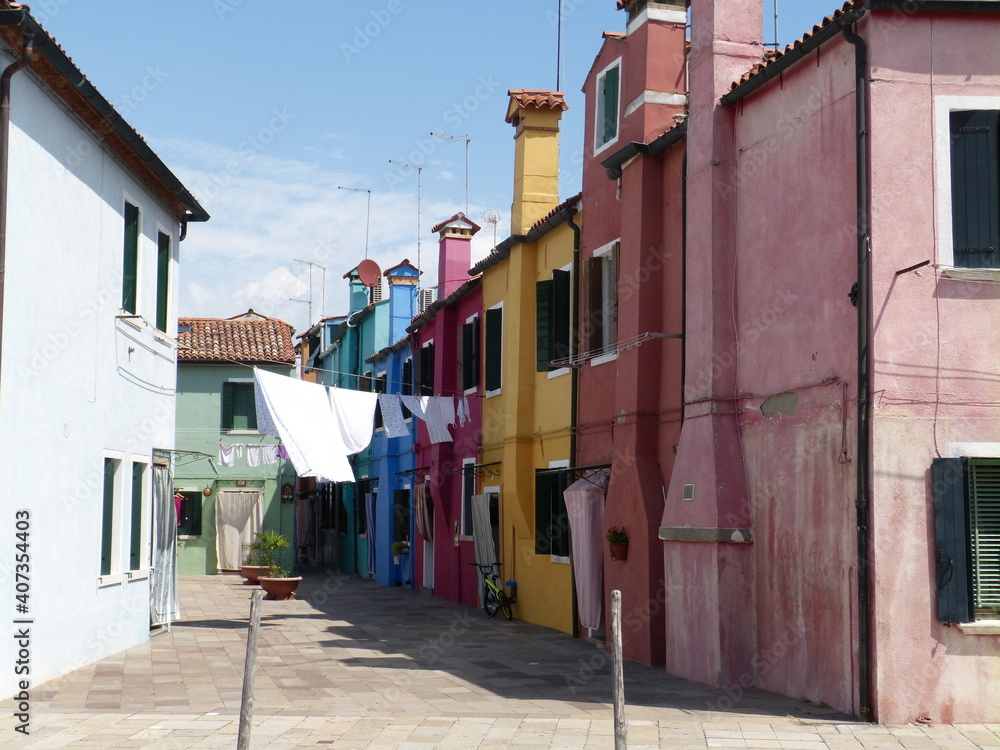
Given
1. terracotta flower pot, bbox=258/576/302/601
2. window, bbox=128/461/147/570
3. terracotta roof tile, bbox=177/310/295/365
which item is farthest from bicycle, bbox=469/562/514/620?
terracotta roof tile, bbox=177/310/295/365

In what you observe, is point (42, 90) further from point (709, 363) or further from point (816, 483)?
point (816, 483)

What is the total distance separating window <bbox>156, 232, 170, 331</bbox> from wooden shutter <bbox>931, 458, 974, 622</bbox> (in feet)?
36.9

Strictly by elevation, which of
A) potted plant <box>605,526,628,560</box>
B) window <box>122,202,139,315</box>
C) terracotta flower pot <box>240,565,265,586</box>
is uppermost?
window <box>122,202,139,315</box>

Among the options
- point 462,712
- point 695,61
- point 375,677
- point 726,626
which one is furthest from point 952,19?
point 375,677

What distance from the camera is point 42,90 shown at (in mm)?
11539

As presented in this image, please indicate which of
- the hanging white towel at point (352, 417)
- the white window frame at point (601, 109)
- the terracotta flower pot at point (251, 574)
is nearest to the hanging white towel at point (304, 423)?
the hanging white towel at point (352, 417)

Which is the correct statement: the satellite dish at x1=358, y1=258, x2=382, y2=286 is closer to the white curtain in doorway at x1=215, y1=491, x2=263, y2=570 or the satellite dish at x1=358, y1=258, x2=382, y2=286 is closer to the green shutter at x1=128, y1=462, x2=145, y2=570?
the white curtain in doorway at x1=215, y1=491, x2=263, y2=570

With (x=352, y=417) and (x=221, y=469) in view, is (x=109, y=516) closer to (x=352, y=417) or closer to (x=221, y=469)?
(x=352, y=417)

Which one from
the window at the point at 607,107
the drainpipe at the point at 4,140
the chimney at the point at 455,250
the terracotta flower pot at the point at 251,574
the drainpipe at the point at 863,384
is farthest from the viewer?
the terracotta flower pot at the point at 251,574

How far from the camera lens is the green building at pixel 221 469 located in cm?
3103

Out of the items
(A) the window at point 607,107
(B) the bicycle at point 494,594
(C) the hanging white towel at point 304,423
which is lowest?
(B) the bicycle at point 494,594

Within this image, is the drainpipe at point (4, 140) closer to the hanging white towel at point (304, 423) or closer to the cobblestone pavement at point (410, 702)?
the cobblestone pavement at point (410, 702)

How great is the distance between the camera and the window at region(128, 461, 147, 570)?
50.6 feet

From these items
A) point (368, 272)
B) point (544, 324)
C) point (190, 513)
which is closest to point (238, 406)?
point (190, 513)
